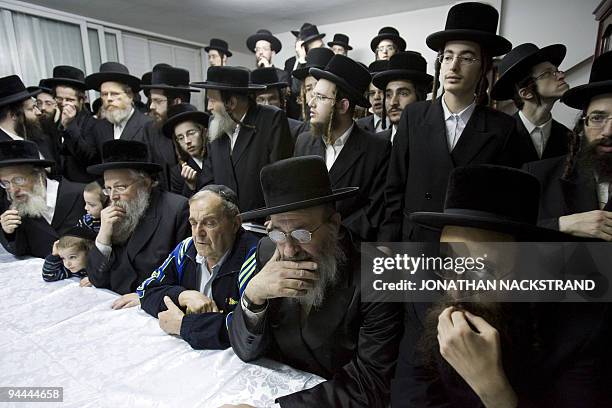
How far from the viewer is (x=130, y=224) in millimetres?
2369

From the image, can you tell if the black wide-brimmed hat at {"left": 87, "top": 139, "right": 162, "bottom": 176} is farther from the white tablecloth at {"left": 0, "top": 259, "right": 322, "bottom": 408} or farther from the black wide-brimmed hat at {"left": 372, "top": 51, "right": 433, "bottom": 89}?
the black wide-brimmed hat at {"left": 372, "top": 51, "right": 433, "bottom": 89}

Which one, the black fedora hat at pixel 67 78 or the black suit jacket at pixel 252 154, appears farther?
the black fedora hat at pixel 67 78

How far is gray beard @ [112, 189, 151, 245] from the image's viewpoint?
7.75 feet

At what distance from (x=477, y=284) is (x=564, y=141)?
72.8 inches

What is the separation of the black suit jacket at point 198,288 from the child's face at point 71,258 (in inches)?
29.5

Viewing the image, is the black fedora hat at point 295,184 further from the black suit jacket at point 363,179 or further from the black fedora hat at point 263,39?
the black fedora hat at point 263,39

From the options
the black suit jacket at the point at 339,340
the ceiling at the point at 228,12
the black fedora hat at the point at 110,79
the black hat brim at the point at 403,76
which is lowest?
the black suit jacket at the point at 339,340

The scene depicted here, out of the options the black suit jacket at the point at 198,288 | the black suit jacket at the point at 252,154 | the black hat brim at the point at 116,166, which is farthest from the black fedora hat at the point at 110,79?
the black suit jacket at the point at 198,288

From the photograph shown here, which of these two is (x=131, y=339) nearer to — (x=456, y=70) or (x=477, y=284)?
(x=477, y=284)

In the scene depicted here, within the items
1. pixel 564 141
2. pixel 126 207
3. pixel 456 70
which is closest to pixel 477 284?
pixel 456 70

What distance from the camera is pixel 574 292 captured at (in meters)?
1.13

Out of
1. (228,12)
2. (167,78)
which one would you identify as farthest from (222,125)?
(228,12)

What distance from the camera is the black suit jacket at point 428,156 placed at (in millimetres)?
1832

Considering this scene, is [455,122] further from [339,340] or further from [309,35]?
[309,35]
